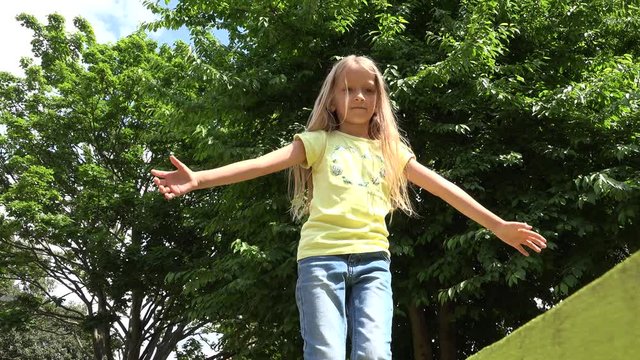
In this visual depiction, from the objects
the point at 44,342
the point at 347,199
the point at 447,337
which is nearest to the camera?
the point at 347,199

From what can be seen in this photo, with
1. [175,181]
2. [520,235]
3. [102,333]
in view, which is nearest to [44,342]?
[102,333]

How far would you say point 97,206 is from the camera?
17.7 meters

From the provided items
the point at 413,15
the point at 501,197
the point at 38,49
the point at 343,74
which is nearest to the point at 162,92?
the point at 413,15

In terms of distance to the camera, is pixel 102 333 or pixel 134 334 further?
pixel 102 333

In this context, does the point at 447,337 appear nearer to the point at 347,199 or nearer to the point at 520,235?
the point at 520,235

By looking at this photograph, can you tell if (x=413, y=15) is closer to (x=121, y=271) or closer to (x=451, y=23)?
(x=451, y=23)

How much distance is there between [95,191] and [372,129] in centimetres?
1609

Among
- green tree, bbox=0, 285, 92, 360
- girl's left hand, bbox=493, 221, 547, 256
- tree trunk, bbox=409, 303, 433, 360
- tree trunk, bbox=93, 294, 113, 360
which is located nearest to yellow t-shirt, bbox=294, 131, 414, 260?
girl's left hand, bbox=493, 221, 547, 256

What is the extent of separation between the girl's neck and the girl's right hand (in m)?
0.84

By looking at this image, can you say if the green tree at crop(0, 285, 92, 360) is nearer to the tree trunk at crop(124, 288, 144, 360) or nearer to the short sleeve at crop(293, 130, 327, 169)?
the tree trunk at crop(124, 288, 144, 360)

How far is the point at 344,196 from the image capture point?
2.58m

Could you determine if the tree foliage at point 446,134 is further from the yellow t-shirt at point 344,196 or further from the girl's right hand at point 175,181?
the girl's right hand at point 175,181

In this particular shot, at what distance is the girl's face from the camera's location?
9.05 feet

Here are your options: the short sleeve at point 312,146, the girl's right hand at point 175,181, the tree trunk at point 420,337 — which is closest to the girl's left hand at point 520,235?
the short sleeve at point 312,146
